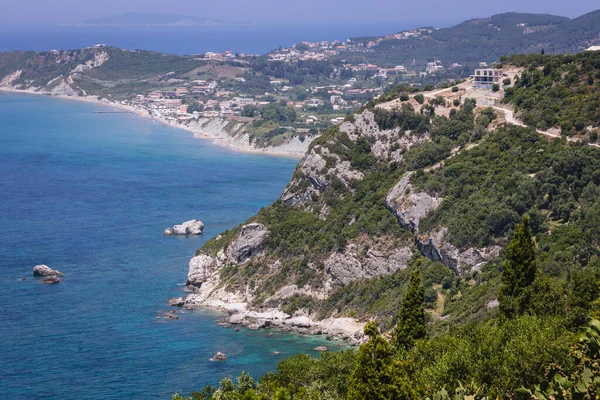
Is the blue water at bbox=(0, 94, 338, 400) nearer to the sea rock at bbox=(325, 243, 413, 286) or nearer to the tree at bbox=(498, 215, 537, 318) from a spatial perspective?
the sea rock at bbox=(325, 243, 413, 286)

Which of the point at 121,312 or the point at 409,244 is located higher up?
the point at 409,244

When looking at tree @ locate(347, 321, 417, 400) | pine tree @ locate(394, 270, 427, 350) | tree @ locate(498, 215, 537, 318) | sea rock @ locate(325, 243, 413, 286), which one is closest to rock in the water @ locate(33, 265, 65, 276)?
sea rock @ locate(325, 243, 413, 286)

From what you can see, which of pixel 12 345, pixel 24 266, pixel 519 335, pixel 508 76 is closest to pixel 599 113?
pixel 508 76

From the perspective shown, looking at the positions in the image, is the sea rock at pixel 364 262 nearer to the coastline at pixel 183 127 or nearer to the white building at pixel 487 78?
the white building at pixel 487 78

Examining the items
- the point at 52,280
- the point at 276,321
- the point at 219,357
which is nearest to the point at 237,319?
the point at 276,321

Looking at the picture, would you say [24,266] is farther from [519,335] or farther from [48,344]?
[519,335]
